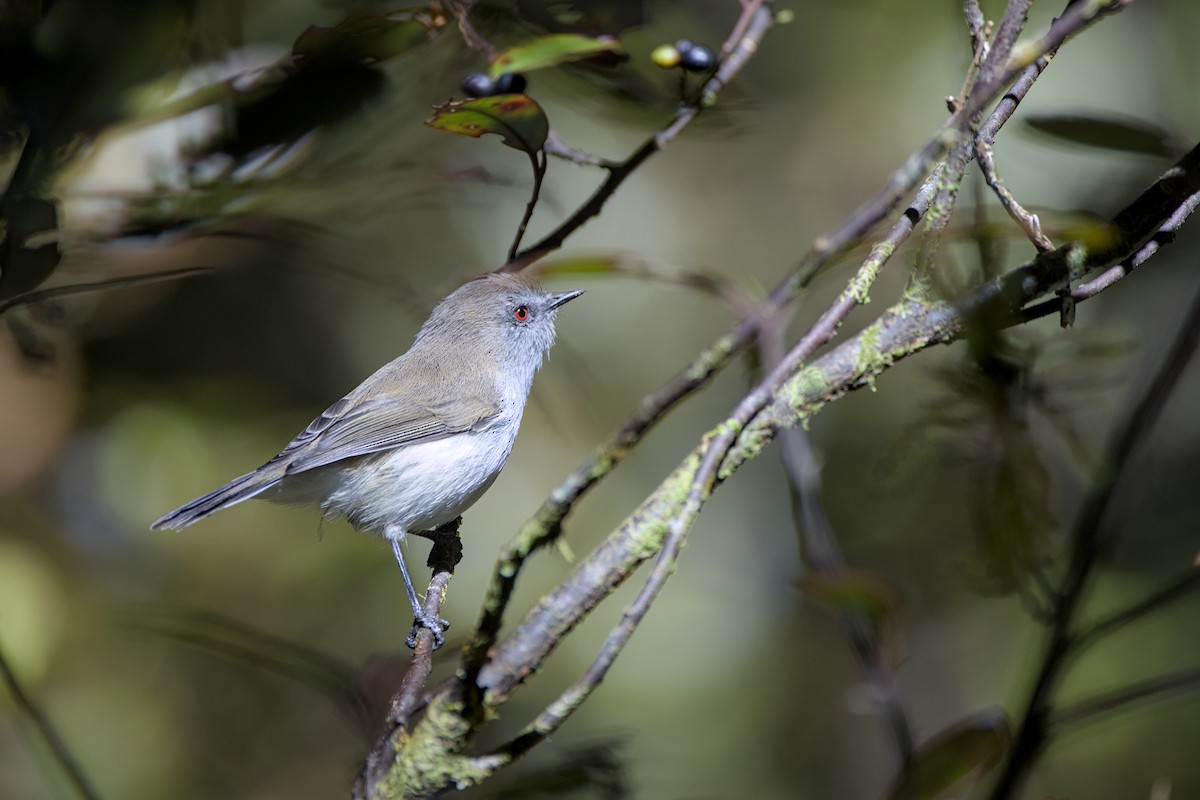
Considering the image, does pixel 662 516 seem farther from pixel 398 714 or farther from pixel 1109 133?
pixel 1109 133

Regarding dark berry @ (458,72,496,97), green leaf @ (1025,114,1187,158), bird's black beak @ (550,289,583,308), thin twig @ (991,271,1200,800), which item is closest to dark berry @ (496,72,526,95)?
dark berry @ (458,72,496,97)

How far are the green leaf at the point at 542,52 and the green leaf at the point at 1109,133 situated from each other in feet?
2.44

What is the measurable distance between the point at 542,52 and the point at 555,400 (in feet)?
8.28

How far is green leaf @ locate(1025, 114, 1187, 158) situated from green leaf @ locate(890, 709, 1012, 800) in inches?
37.4

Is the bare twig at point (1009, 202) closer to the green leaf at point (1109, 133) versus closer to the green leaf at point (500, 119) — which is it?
the green leaf at point (1109, 133)

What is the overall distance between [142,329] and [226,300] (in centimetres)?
31

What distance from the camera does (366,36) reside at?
6.02 ft

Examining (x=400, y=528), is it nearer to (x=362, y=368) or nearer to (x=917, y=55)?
(x=362, y=368)


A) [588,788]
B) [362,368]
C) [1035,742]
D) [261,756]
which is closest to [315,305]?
[362,368]

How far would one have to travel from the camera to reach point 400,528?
276cm

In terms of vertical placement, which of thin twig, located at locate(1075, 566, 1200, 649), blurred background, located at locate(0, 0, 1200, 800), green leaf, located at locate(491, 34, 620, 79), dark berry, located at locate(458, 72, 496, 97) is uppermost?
green leaf, located at locate(491, 34, 620, 79)

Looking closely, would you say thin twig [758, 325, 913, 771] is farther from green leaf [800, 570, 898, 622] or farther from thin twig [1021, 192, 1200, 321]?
thin twig [1021, 192, 1200, 321]

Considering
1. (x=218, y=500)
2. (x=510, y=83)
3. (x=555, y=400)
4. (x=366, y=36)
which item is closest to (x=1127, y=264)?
(x=510, y=83)

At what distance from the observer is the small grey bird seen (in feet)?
8.76
